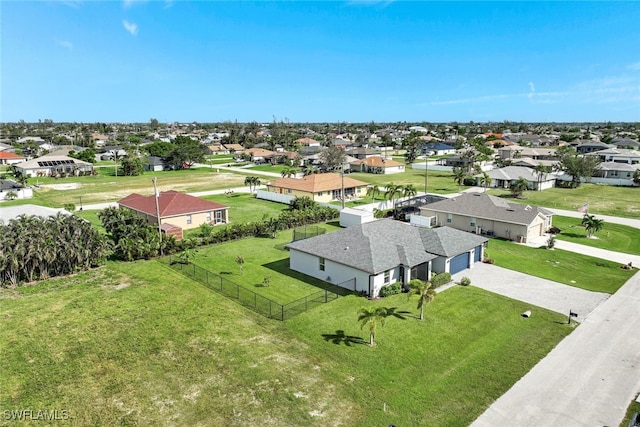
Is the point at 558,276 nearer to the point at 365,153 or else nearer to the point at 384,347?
the point at 384,347

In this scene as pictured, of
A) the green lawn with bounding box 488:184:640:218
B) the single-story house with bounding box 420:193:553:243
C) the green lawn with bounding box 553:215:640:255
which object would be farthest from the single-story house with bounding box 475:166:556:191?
the single-story house with bounding box 420:193:553:243

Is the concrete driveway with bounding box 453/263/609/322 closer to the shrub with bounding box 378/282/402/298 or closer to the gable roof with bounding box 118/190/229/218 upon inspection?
the shrub with bounding box 378/282/402/298

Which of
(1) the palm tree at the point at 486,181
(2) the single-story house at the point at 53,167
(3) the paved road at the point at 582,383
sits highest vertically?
(2) the single-story house at the point at 53,167

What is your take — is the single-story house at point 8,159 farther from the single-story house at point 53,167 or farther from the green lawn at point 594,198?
the green lawn at point 594,198

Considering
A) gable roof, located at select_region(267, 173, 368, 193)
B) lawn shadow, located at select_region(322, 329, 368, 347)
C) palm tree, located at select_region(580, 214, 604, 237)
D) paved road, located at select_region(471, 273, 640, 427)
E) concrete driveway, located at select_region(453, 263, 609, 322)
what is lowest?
paved road, located at select_region(471, 273, 640, 427)

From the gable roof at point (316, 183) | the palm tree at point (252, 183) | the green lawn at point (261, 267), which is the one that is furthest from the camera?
the palm tree at point (252, 183)

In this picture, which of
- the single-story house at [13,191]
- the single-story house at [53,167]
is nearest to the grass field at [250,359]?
the single-story house at [13,191]

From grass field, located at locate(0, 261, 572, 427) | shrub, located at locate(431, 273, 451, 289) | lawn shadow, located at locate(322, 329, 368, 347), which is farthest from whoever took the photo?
shrub, located at locate(431, 273, 451, 289)
